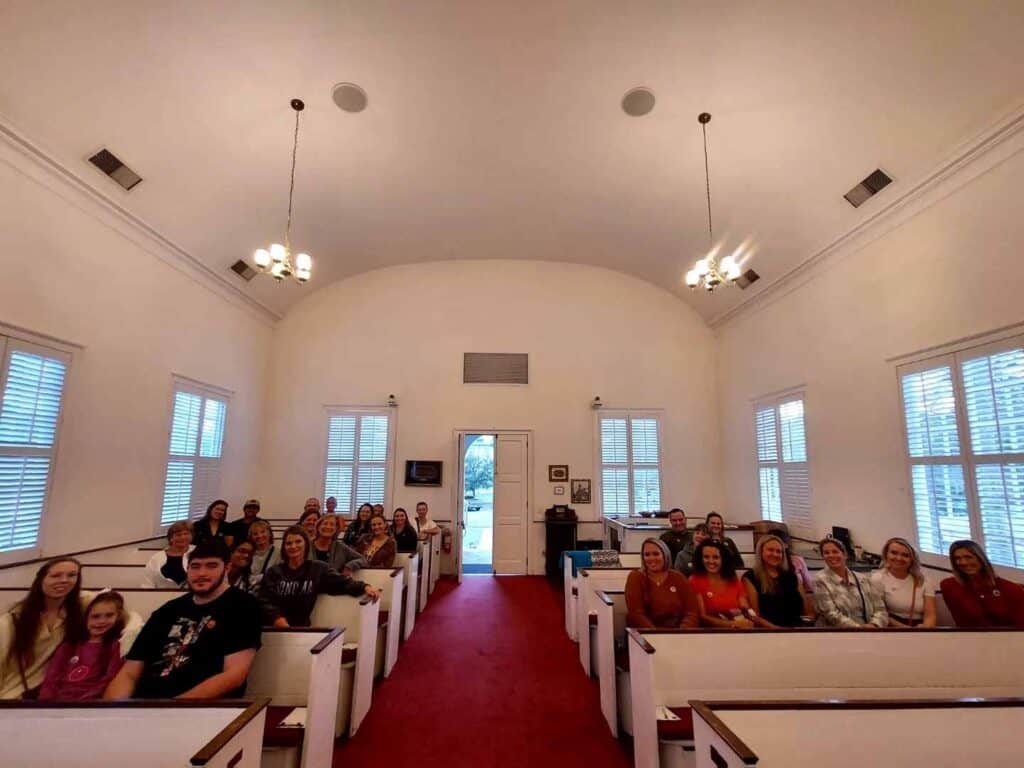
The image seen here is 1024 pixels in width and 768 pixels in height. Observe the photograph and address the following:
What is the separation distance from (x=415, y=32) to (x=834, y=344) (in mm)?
4756

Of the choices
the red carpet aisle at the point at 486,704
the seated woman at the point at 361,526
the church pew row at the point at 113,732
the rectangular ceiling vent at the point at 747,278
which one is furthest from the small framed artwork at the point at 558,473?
the church pew row at the point at 113,732

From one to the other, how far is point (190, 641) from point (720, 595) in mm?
2881

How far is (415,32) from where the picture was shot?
3.61 meters

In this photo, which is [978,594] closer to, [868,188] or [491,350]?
[868,188]

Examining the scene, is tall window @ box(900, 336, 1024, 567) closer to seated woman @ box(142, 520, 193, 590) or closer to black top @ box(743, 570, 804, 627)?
black top @ box(743, 570, 804, 627)

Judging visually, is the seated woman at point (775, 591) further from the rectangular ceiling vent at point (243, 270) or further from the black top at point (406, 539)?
the rectangular ceiling vent at point (243, 270)

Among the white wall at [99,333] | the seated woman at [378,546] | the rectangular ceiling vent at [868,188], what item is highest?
the rectangular ceiling vent at [868,188]

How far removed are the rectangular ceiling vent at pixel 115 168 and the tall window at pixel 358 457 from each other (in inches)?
150

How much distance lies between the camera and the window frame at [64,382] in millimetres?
3496

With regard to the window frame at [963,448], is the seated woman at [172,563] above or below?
below

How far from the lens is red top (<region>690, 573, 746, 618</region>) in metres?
3.08

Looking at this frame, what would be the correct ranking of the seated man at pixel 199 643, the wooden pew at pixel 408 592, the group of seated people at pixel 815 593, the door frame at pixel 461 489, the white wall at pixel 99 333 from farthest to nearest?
the door frame at pixel 461 489 < the wooden pew at pixel 408 592 < the white wall at pixel 99 333 < the group of seated people at pixel 815 593 < the seated man at pixel 199 643

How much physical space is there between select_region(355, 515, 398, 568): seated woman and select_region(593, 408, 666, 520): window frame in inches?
144

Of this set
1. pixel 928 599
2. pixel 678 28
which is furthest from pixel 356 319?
pixel 928 599
